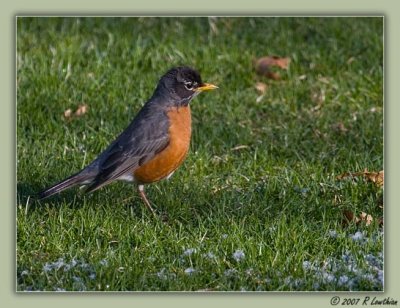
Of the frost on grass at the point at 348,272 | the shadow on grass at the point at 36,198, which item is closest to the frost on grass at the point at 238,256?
the frost on grass at the point at 348,272

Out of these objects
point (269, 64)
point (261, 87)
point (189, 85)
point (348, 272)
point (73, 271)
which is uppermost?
point (189, 85)

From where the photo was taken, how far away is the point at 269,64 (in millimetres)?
8984

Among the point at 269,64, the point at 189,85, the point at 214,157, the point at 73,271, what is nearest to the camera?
the point at 73,271

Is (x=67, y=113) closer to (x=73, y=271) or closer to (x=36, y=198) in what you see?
(x=36, y=198)

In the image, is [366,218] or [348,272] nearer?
[348,272]

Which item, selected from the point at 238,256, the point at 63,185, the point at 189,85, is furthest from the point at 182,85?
the point at 238,256

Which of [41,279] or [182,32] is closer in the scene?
[41,279]

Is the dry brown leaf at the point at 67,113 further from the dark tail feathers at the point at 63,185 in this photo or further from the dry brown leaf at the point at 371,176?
the dry brown leaf at the point at 371,176

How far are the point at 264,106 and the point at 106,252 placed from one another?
295 centimetres

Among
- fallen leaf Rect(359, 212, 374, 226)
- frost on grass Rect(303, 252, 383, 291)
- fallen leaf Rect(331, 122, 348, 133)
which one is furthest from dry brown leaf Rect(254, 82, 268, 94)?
frost on grass Rect(303, 252, 383, 291)

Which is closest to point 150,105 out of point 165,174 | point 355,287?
point 165,174

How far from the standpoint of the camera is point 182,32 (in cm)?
948

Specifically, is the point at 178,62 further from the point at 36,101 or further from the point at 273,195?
the point at 273,195

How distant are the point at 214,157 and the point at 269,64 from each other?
172cm
